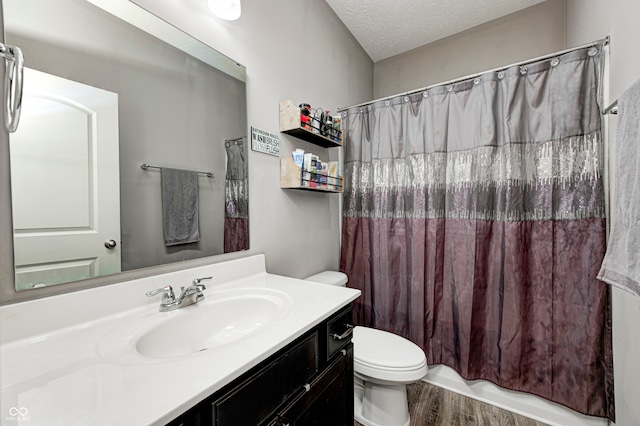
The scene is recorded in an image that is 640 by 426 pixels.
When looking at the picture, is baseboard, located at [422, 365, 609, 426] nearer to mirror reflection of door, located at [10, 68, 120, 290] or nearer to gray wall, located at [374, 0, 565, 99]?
mirror reflection of door, located at [10, 68, 120, 290]

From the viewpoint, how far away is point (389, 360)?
1.28 m

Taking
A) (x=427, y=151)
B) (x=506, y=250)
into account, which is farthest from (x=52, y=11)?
A: (x=506, y=250)

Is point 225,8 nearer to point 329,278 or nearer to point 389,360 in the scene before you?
point 329,278

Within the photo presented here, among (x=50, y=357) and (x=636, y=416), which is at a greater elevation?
(x=50, y=357)

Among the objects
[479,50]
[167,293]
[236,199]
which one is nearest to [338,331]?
[167,293]

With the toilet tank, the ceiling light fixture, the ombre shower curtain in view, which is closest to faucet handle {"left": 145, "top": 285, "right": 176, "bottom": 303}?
the toilet tank

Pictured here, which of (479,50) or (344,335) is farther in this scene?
(479,50)

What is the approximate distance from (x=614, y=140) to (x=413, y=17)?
1.55 m

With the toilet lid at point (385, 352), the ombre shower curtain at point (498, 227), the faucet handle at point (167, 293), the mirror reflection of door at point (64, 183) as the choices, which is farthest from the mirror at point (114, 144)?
the ombre shower curtain at point (498, 227)

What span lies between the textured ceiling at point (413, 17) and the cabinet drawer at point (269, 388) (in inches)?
87.0

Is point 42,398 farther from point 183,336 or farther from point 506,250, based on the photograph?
point 506,250

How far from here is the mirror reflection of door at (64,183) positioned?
0.70m

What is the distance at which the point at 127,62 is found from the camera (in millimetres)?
896

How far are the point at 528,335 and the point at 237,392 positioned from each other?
1647mm
